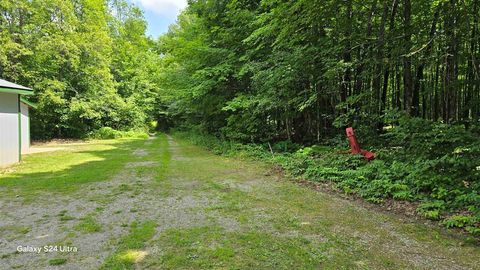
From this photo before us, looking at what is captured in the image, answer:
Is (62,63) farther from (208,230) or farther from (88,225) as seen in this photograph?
(208,230)

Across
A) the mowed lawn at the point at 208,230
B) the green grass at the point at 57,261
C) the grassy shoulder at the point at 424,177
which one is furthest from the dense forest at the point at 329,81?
the green grass at the point at 57,261

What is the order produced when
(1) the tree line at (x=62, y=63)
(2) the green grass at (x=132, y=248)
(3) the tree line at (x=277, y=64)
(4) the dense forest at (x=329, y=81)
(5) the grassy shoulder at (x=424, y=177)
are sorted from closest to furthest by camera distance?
(2) the green grass at (x=132, y=248) < (5) the grassy shoulder at (x=424, y=177) < (4) the dense forest at (x=329, y=81) < (3) the tree line at (x=277, y=64) < (1) the tree line at (x=62, y=63)

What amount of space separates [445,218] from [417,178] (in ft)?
3.25

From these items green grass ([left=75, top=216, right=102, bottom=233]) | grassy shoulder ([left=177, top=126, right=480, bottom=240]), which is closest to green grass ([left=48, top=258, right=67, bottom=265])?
green grass ([left=75, top=216, right=102, bottom=233])

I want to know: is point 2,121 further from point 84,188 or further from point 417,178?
point 417,178

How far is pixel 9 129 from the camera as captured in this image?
859 cm

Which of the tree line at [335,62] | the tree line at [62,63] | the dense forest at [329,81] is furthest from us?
the tree line at [62,63]

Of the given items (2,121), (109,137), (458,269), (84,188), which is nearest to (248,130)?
(84,188)

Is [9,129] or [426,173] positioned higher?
[9,129]

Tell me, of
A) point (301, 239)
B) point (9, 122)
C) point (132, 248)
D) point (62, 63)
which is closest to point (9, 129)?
point (9, 122)

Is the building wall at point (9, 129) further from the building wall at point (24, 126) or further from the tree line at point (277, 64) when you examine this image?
the tree line at point (277, 64)

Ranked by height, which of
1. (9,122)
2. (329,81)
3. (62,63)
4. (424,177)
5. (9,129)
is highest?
(62,63)

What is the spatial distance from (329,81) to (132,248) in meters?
6.99

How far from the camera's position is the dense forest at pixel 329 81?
491cm
